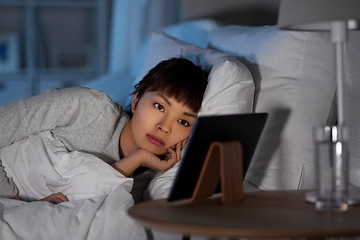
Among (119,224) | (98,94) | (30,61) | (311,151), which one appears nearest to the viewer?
(119,224)

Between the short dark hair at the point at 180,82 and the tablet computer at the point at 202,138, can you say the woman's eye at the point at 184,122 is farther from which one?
the tablet computer at the point at 202,138

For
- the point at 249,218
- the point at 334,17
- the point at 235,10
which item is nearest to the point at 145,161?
the point at 249,218

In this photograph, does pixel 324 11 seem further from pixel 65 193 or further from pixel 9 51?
pixel 9 51

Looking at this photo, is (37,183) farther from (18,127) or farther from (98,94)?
(98,94)

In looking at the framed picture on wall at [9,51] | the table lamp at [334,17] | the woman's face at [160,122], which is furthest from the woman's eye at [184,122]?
the framed picture on wall at [9,51]

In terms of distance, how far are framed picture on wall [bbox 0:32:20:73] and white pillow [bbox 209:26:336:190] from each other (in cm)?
300

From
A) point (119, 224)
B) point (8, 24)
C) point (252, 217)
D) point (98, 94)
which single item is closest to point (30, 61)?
point (8, 24)

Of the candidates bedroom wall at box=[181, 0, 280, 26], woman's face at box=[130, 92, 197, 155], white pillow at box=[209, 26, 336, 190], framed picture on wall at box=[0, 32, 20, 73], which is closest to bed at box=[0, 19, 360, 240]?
white pillow at box=[209, 26, 336, 190]

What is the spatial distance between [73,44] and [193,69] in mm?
2754

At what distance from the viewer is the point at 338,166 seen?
786mm

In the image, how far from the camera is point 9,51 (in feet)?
12.0

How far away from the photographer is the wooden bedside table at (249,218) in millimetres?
646

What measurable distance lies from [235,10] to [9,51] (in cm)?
229

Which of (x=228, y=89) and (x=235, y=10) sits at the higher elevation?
(x=235, y=10)
